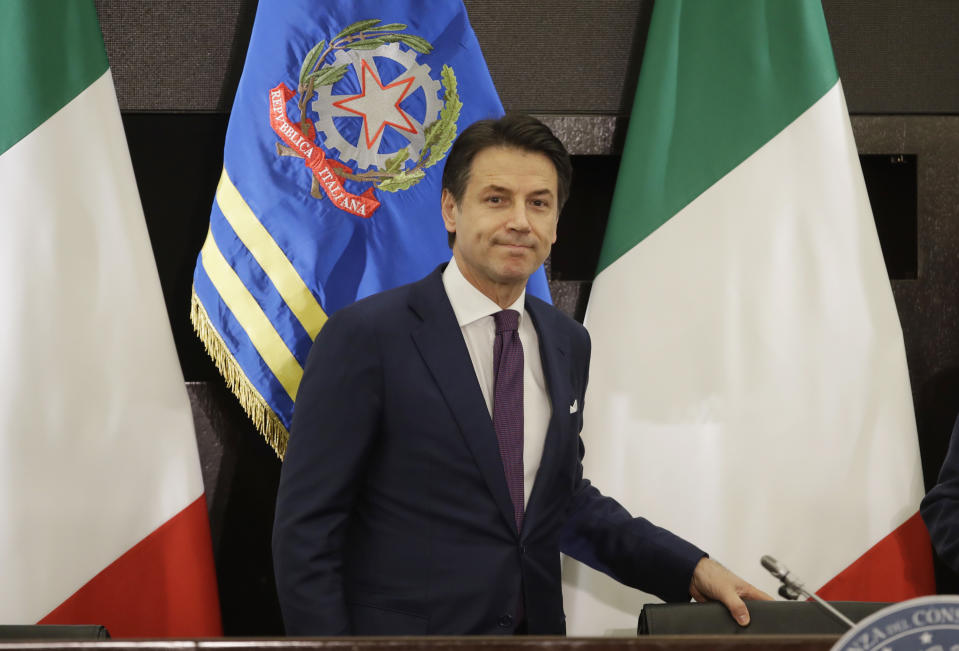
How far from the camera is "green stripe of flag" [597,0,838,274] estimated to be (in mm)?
2086

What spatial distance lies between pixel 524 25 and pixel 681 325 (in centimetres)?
90

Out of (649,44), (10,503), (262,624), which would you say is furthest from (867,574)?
(10,503)

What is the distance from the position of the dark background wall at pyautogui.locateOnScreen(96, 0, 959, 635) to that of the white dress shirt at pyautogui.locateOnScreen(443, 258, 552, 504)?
35.5 inches

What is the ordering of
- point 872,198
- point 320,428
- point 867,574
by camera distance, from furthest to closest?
point 872,198 < point 867,574 < point 320,428

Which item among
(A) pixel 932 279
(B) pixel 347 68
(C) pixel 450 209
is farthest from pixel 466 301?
(A) pixel 932 279

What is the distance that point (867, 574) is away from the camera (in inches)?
80.0

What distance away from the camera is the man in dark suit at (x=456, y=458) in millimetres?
1333

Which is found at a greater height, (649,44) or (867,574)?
(649,44)

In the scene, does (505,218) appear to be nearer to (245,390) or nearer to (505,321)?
(505,321)

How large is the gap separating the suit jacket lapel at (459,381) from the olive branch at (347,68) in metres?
0.72

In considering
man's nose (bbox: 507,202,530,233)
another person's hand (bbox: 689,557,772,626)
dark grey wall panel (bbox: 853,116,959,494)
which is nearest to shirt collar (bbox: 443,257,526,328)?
man's nose (bbox: 507,202,530,233)

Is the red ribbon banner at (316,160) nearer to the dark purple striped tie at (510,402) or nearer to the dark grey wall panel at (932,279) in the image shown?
the dark purple striped tie at (510,402)

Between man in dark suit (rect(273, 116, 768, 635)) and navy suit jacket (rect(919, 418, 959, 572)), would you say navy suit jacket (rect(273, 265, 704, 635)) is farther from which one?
navy suit jacket (rect(919, 418, 959, 572))

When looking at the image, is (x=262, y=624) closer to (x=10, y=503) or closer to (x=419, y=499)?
(x=10, y=503)
